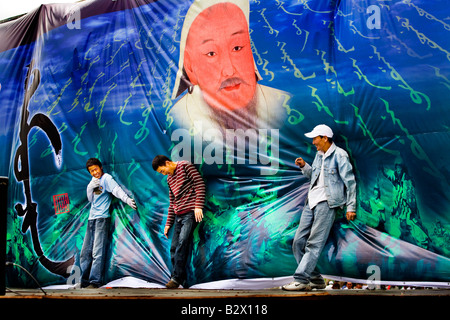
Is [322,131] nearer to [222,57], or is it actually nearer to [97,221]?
[222,57]

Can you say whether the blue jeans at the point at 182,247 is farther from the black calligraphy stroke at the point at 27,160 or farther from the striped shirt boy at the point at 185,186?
the black calligraphy stroke at the point at 27,160

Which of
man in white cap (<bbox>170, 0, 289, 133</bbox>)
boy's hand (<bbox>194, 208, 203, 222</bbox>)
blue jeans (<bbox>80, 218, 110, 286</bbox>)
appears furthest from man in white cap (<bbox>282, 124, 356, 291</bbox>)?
blue jeans (<bbox>80, 218, 110, 286</bbox>)

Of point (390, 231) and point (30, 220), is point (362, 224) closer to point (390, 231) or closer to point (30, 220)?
point (390, 231)

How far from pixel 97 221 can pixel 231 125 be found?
6.23ft

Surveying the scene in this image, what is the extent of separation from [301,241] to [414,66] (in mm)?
1883

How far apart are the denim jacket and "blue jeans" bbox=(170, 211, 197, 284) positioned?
144 cm

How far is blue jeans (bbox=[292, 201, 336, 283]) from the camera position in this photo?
4824 millimetres

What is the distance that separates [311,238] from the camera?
4.95 metres

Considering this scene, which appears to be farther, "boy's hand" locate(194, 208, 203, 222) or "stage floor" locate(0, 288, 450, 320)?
"boy's hand" locate(194, 208, 203, 222)

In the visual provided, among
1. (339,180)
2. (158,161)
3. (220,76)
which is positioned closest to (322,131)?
(339,180)

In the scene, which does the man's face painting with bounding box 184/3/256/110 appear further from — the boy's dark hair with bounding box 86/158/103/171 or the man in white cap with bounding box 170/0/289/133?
the boy's dark hair with bounding box 86/158/103/171

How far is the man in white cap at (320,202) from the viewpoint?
486 cm

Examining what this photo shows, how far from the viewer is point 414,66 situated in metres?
5.00
